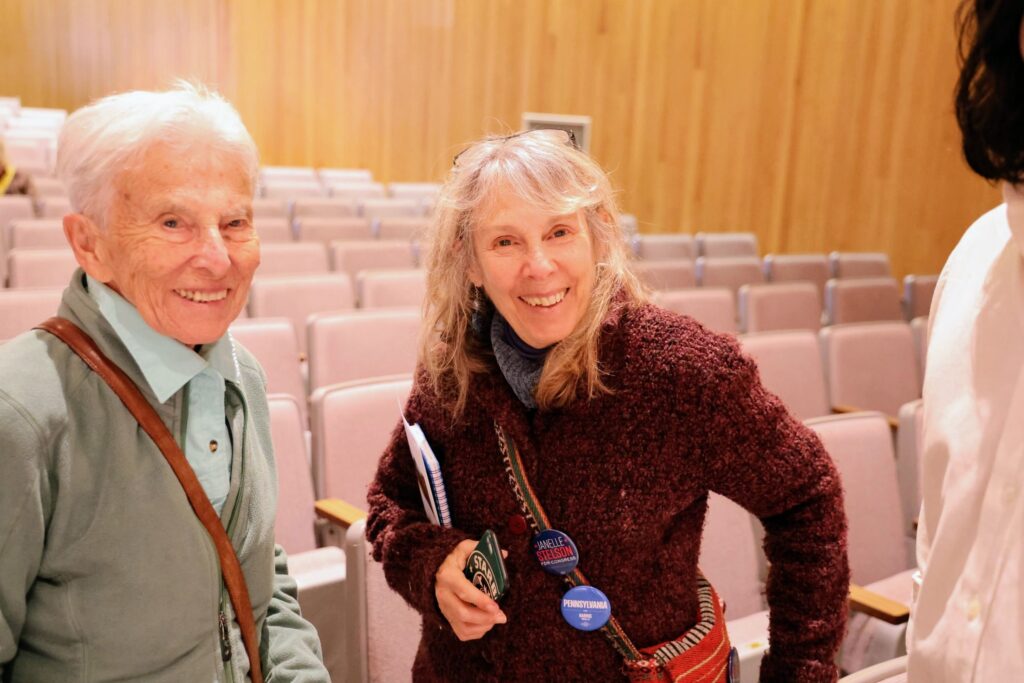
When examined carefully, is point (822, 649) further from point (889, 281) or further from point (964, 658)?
point (889, 281)

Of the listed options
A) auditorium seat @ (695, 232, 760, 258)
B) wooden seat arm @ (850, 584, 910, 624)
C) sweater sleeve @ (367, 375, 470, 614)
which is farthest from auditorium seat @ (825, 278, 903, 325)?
sweater sleeve @ (367, 375, 470, 614)

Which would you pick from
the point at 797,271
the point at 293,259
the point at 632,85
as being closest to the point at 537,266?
the point at 293,259

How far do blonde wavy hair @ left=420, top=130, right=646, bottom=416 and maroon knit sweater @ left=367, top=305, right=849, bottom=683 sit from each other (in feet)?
0.12

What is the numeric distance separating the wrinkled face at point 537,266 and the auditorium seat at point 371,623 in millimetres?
578

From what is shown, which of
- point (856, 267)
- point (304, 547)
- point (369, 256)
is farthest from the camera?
point (856, 267)

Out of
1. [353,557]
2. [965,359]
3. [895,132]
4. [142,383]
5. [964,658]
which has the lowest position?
[353,557]

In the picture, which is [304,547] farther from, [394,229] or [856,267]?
[856,267]

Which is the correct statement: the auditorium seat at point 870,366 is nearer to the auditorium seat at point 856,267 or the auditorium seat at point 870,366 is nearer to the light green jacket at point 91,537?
the auditorium seat at point 856,267

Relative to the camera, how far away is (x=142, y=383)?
1058 mm

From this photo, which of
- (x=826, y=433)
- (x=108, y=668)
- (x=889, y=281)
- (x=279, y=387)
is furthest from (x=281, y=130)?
(x=108, y=668)

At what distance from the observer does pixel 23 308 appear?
249 centimetres

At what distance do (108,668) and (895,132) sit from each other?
7326 millimetres

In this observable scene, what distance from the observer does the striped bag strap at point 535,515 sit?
1151 mm

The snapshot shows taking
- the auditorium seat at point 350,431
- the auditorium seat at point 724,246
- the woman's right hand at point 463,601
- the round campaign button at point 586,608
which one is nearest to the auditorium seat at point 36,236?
the auditorium seat at point 350,431
